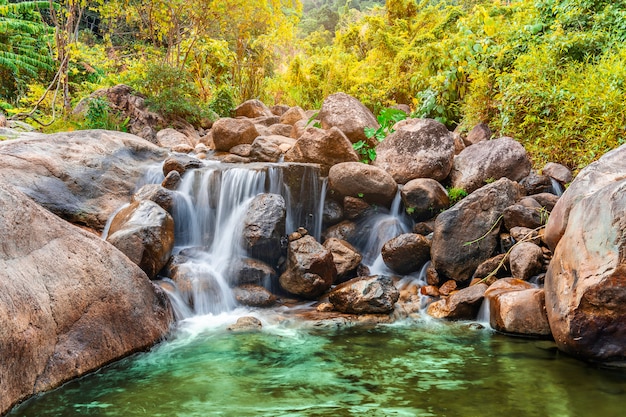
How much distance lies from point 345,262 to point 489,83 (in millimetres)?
5372

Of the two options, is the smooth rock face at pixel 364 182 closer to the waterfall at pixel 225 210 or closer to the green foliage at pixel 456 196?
the waterfall at pixel 225 210

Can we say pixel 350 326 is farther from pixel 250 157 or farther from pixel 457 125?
pixel 457 125

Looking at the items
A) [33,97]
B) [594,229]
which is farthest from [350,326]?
[33,97]

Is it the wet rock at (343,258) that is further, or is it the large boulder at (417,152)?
the large boulder at (417,152)

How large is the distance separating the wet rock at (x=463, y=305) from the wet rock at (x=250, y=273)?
2391mm

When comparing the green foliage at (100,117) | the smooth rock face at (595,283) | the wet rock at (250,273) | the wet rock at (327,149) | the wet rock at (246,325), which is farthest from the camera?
the green foliage at (100,117)

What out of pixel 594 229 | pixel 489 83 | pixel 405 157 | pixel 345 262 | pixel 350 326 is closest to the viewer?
pixel 594 229

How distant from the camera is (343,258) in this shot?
731 cm

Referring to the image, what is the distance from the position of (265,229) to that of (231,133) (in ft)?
14.6

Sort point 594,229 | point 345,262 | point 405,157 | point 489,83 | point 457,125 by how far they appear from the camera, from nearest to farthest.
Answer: point 594,229, point 345,262, point 405,157, point 489,83, point 457,125

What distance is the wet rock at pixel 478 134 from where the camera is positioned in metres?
9.89

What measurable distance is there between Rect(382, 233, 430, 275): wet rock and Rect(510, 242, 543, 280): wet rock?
1.36 meters

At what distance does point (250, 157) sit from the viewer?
10398 mm

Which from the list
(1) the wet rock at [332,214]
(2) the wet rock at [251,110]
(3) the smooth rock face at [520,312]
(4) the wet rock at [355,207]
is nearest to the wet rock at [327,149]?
(1) the wet rock at [332,214]
